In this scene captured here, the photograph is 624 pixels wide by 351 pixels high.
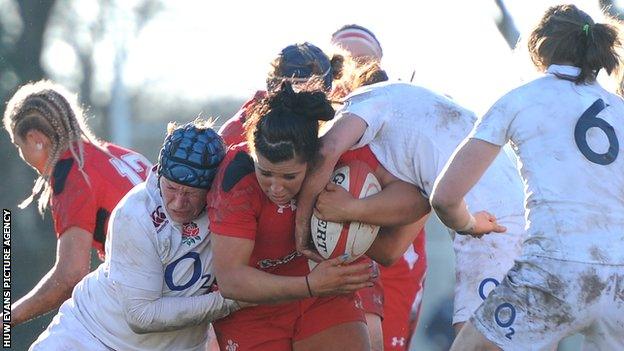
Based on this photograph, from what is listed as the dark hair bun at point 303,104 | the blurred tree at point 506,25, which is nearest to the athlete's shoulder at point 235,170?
the dark hair bun at point 303,104

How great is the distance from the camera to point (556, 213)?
5.29 meters

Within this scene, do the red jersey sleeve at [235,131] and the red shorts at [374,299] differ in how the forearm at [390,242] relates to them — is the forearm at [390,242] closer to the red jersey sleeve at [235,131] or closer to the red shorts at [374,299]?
the red shorts at [374,299]

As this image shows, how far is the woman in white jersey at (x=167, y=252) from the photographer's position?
566cm

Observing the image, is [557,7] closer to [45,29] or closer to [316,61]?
[316,61]

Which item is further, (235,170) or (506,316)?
(235,170)

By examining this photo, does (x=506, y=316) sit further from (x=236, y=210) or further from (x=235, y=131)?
(x=235, y=131)

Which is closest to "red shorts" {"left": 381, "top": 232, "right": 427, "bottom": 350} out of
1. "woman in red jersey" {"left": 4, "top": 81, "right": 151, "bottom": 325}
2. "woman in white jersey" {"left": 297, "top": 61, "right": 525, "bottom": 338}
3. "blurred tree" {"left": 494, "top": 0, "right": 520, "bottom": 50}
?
"woman in white jersey" {"left": 297, "top": 61, "right": 525, "bottom": 338}

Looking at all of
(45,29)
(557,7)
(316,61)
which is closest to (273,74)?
(316,61)

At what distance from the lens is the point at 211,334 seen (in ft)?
23.5

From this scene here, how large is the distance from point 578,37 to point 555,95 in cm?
29

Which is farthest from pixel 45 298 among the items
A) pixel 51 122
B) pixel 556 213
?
pixel 556 213

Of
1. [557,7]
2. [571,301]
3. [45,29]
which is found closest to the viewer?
[571,301]

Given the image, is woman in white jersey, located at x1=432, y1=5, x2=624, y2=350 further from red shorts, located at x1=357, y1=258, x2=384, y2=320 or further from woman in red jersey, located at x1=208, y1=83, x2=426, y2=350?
red shorts, located at x1=357, y1=258, x2=384, y2=320

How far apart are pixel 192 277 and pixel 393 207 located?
0.90 meters
